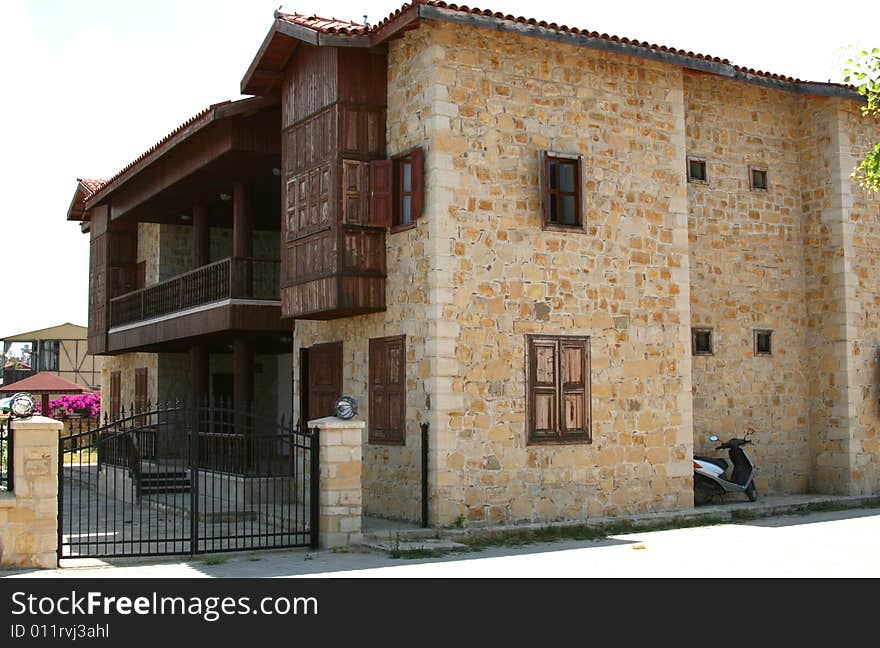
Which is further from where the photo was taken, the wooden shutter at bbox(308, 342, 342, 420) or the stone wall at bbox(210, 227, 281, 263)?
the stone wall at bbox(210, 227, 281, 263)

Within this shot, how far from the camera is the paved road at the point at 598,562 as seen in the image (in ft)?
34.8

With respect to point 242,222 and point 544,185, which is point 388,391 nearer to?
point 544,185

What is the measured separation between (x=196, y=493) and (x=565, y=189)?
678cm

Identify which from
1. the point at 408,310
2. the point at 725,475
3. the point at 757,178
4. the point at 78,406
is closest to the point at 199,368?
the point at 408,310

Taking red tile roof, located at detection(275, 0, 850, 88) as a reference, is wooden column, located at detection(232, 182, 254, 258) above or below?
below

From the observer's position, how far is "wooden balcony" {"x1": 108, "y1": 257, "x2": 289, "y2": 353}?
18.6 m

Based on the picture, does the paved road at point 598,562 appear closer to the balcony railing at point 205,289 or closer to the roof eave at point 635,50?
the roof eave at point 635,50

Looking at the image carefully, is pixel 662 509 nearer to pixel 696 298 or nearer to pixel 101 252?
pixel 696 298

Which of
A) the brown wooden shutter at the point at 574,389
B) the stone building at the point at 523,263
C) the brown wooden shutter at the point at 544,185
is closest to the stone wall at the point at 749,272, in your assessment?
→ the stone building at the point at 523,263

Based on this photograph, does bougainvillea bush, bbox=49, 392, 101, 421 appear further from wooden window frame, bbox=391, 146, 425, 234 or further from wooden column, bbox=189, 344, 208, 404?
wooden window frame, bbox=391, 146, 425, 234

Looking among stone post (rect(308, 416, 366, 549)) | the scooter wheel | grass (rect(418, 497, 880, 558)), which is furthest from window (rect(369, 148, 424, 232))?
the scooter wheel

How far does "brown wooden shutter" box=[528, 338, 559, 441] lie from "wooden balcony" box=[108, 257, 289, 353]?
19.2ft

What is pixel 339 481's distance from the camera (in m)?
12.3
